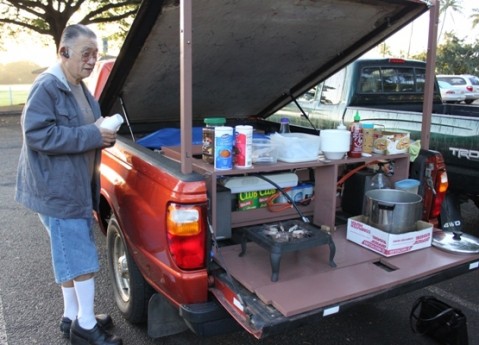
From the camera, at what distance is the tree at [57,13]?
63.7 feet

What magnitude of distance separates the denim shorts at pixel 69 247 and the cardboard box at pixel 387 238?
5.25 feet

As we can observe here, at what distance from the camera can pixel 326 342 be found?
2.93 meters

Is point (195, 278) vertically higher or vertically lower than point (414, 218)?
lower

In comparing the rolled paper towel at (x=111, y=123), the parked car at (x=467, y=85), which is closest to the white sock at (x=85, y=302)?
the rolled paper towel at (x=111, y=123)

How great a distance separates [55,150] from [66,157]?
0.13 m

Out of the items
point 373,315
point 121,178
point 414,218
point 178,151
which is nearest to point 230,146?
point 178,151

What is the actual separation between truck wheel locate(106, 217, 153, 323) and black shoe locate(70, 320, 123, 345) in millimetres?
259

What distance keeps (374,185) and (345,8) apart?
1.23 m

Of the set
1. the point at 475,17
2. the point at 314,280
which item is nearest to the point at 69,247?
the point at 314,280

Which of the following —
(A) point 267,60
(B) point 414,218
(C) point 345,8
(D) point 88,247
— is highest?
Answer: (C) point 345,8

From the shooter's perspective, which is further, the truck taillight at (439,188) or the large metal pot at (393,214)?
the truck taillight at (439,188)

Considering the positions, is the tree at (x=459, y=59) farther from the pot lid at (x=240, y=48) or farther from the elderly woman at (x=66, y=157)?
the elderly woman at (x=66, y=157)

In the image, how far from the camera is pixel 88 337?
105 inches

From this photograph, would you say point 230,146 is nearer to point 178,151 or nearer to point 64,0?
point 178,151
